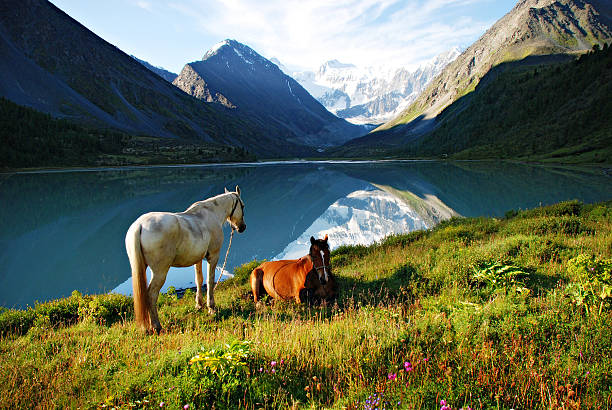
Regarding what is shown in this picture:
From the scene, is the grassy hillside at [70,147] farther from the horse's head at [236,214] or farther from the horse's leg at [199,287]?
the horse's leg at [199,287]

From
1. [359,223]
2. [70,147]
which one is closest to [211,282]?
[359,223]

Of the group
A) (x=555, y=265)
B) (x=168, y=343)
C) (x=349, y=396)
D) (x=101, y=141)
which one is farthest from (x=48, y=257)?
(x=101, y=141)

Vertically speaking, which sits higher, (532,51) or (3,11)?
(3,11)

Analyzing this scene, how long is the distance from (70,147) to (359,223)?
4583 inches

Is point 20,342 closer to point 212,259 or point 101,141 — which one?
point 212,259

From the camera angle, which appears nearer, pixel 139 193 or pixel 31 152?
pixel 139 193

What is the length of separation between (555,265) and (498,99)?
518 ft

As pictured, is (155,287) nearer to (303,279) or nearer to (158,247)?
(158,247)

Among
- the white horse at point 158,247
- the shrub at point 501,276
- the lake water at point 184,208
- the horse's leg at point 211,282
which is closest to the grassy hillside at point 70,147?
the lake water at point 184,208

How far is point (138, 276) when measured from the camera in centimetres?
618

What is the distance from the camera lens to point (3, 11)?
649ft

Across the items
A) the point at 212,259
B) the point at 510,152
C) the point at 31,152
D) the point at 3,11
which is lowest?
the point at 212,259

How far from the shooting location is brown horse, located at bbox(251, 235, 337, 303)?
294 inches

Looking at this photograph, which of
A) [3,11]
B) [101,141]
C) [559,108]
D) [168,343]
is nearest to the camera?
[168,343]
